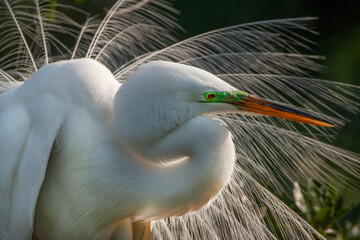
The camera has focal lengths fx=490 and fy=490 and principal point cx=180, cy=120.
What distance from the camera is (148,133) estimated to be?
61.9 inches

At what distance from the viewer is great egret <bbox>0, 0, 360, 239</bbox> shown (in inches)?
61.7

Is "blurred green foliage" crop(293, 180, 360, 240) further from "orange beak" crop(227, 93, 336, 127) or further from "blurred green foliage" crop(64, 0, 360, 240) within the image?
"orange beak" crop(227, 93, 336, 127)

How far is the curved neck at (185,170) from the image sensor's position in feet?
5.09

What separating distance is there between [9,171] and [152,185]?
1.78 feet

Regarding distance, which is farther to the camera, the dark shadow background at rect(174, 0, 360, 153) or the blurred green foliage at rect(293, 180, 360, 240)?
the dark shadow background at rect(174, 0, 360, 153)

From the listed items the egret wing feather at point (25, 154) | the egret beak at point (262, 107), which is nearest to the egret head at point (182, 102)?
the egret beak at point (262, 107)

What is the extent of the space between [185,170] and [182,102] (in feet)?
0.75

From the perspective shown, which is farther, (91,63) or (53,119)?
(91,63)

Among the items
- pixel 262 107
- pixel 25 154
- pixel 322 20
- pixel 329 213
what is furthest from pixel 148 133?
pixel 322 20

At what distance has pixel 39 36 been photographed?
2.50 metres

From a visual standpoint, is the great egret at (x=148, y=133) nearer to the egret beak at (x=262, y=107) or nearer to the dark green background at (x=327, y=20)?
the egret beak at (x=262, y=107)

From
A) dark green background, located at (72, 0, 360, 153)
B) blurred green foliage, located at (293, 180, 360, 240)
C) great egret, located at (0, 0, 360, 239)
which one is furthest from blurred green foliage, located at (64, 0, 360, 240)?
great egret, located at (0, 0, 360, 239)

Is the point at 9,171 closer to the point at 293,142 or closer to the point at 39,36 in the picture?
the point at 39,36

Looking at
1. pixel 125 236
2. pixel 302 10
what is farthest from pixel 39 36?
pixel 302 10
